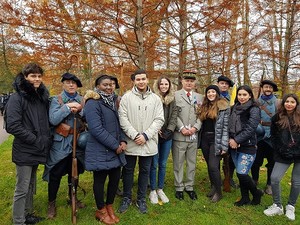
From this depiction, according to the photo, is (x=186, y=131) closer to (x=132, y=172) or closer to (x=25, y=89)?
(x=132, y=172)

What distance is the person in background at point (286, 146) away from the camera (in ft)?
12.7

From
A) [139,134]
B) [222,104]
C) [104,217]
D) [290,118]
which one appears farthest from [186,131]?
[104,217]

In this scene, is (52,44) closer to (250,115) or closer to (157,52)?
(157,52)

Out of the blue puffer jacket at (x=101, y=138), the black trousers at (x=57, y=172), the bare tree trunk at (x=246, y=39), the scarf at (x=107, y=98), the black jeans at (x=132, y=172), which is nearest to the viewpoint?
the blue puffer jacket at (x=101, y=138)

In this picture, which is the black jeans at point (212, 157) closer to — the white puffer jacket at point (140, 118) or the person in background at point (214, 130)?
the person in background at point (214, 130)

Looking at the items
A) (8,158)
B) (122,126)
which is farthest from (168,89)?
(8,158)

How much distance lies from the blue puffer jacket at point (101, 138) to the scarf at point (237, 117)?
1.89 m

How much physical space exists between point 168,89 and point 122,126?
43.8 inches

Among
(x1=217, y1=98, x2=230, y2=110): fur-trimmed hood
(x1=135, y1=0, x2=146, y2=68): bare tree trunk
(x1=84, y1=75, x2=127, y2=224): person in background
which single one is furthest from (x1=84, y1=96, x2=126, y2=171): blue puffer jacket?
(x1=135, y1=0, x2=146, y2=68): bare tree trunk

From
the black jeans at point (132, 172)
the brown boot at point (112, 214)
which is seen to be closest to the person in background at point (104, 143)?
the brown boot at point (112, 214)

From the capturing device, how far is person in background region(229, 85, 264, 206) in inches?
160

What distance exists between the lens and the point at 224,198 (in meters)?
4.73

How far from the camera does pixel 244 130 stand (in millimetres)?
4070

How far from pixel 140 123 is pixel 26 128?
1.60 meters
